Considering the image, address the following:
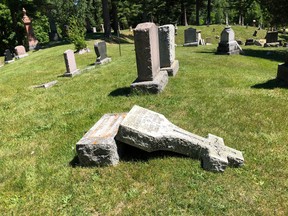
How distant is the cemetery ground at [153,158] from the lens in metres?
3.69

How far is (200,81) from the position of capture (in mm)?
9422

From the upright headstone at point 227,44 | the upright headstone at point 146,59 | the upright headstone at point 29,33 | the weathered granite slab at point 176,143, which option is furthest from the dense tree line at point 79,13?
the weathered granite slab at point 176,143

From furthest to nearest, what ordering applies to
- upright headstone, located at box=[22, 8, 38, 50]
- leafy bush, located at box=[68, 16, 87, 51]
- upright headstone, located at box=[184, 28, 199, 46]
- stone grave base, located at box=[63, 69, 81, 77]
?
1. upright headstone, located at box=[22, 8, 38, 50]
2. upright headstone, located at box=[184, 28, 199, 46]
3. leafy bush, located at box=[68, 16, 87, 51]
4. stone grave base, located at box=[63, 69, 81, 77]

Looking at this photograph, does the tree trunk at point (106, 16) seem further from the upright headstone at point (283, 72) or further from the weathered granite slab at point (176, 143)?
the weathered granite slab at point (176, 143)

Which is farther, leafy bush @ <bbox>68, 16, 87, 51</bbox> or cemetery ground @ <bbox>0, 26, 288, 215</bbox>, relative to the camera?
leafy bush @ <bbox>68, 16, 87, 51</bbox>

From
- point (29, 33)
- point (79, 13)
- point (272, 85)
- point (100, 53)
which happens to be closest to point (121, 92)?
point (272, 85)

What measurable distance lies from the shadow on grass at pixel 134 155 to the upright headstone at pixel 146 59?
3.52m

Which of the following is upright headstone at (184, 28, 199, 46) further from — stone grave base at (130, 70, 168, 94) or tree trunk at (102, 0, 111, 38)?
stone grave base at (130, 70, 168, 94)

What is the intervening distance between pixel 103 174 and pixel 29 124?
3.83 meters

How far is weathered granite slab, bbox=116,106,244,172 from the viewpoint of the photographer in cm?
416

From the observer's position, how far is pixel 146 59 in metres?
8.03

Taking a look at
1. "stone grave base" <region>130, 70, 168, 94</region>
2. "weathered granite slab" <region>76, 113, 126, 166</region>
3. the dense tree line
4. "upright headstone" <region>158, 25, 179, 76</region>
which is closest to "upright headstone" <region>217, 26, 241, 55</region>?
the dense tree line

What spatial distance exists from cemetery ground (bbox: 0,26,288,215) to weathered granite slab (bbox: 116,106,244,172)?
16 cm

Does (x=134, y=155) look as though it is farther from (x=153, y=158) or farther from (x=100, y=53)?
(x=100, y=53)
